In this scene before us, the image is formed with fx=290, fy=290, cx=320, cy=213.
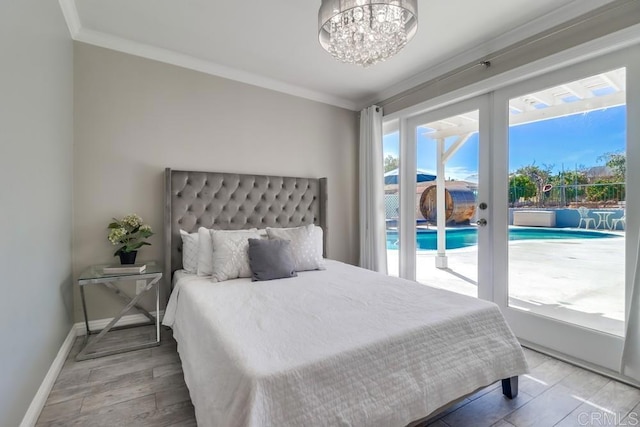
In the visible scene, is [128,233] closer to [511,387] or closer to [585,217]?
[511,387]

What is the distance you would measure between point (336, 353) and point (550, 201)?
7.54 ft

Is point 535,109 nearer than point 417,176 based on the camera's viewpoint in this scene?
Yes

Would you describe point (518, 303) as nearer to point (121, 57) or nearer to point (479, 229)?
point (479, 229)

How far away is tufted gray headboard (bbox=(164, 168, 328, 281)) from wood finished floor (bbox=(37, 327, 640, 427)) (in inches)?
35.6

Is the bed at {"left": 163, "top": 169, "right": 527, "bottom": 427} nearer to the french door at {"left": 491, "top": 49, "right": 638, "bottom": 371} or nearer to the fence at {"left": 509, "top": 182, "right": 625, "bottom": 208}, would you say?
the french door at {"left": 491, "top": 49, "right": 638, "bottom": 371}

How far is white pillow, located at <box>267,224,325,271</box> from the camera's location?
267 centimetres

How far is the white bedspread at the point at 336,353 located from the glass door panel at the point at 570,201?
103 centimetres

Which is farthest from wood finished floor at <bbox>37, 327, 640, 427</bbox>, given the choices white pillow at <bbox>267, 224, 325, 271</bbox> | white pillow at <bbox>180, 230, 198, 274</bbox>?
white pillow at <bbox>267, 224, 325, 271</bbox>

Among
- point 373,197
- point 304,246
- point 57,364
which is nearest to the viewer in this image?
point 57,364

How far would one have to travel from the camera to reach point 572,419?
1568 mm

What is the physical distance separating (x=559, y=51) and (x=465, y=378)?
244cm

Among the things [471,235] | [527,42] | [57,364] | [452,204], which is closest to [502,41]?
Result: [527,42]

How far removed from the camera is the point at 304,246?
272 cm

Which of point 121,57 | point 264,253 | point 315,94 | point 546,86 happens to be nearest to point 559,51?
point 546,86
